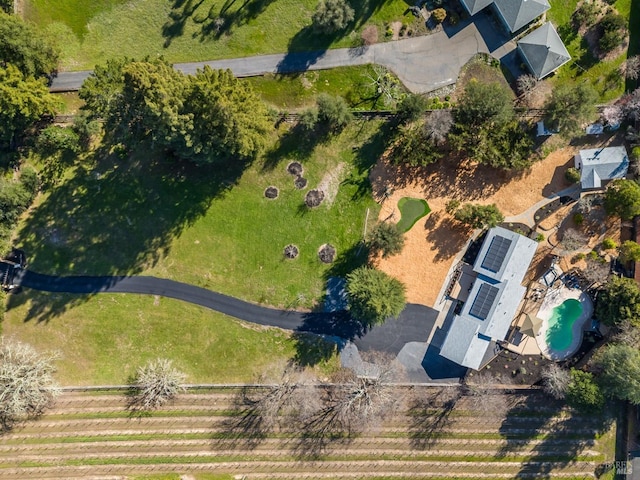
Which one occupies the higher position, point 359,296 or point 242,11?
point 242,11

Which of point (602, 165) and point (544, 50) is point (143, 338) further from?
point (544, 50)

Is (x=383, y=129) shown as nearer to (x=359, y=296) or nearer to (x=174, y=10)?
(x=359, y=296)

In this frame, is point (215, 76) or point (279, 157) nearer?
point (215, 76)

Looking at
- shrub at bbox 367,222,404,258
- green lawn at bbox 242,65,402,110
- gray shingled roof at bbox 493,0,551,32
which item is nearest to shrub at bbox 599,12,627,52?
gray shingled roof at bbox 493,0,551,32

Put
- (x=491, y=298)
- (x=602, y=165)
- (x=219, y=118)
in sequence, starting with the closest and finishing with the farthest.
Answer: (x=219, y=118) < (x=491, y=298) < (x=602, y=165)

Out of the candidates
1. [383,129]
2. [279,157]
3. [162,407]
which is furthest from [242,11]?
[162,407]

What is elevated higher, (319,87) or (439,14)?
(319,87)

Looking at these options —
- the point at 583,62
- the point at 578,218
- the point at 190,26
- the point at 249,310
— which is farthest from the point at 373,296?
the point at 190,26

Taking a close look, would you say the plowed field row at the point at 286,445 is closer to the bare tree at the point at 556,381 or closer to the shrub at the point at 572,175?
the bare tree at the point at 556,381
